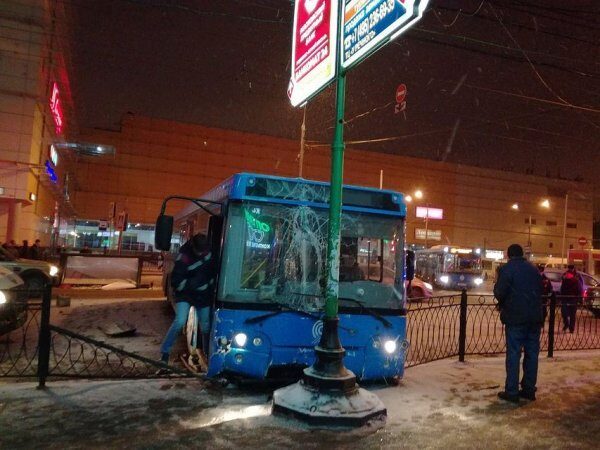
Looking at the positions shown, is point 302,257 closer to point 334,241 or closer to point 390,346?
point 334,241

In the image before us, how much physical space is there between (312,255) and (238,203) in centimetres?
113

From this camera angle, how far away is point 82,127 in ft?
167

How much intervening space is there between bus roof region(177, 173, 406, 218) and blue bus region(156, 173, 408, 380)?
0.01m

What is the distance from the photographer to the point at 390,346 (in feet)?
21.4

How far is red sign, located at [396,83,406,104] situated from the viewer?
16.2m

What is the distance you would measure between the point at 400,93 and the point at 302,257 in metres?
11.4

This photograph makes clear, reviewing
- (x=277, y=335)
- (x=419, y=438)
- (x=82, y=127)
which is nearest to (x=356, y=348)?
(x=277, y=335)

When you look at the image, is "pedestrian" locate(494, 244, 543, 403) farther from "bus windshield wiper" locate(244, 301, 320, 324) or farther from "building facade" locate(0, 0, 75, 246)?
"building facade" locate(0, 0, 75, 246)

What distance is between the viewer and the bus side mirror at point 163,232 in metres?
6.27

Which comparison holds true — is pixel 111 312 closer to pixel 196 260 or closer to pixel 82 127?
pixel 196 260

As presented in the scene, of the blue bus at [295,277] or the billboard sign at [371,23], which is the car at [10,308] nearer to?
the blue bus at [295,277]

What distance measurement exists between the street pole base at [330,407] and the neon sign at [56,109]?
27.1 metres

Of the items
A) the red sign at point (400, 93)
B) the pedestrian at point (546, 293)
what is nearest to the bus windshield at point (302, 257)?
the pedestrian at point (546, 293)

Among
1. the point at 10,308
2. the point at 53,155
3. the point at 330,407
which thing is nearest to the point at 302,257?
the point at 330,407
